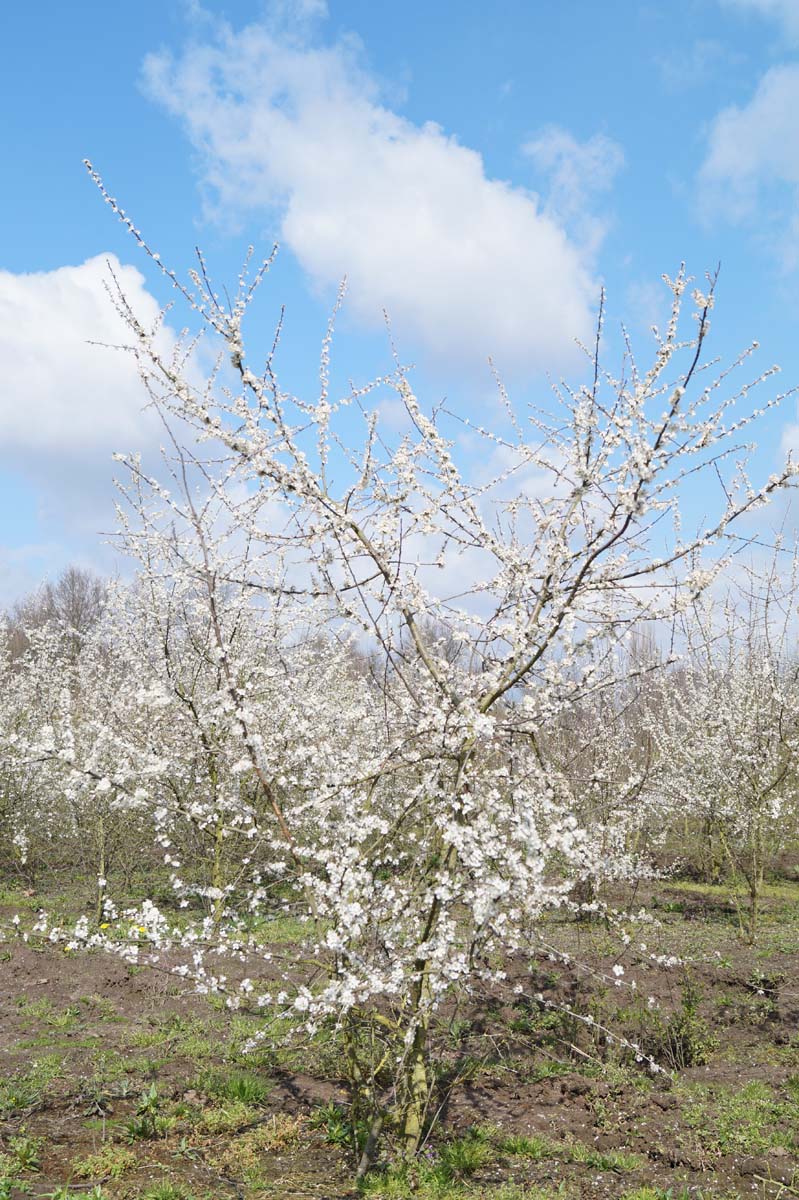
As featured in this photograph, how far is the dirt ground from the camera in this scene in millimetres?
4188

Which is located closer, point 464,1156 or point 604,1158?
point 464,1156

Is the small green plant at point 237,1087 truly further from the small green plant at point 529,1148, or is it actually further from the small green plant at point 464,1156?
the small green plant at point 529,1148

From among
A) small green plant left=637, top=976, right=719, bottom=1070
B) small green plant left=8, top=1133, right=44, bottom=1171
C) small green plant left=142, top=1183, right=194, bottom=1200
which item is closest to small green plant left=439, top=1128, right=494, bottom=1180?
small green plant left=142, top=1183, right=194, bottom=1200

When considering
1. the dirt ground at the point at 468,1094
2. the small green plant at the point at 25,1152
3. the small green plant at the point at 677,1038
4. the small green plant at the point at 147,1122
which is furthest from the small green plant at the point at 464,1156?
the small green plant at the point at 25,1152

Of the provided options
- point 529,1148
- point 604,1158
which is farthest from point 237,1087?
point 604,1158

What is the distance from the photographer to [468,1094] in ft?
17.3

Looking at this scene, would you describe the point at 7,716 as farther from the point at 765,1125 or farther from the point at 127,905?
the point at 765,1125

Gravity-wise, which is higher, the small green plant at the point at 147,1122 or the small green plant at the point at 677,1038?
the small green plant at the point at 677,1038

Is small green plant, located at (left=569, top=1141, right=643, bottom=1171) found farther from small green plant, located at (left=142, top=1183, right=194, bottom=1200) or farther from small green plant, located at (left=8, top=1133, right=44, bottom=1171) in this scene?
small green plant, located at (left=8, top=1133, right=44, bottom=1171)

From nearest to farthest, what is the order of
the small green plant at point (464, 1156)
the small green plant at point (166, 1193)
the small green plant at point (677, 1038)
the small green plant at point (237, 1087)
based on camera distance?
1. the small green plant at point (166, 1193)
2. the small green plant at point (464, 1156)
3. the small green plant at point (237, 1087)
4. the small green plant at point (677, 1038)

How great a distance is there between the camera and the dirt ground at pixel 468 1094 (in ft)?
13.7

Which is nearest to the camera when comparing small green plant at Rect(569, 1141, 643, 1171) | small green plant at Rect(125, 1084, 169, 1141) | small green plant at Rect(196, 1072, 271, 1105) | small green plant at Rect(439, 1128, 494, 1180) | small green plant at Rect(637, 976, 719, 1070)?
small green plant at Rect(439, 1128, 494, 1180)

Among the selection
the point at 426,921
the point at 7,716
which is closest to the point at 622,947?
the point at 426,921

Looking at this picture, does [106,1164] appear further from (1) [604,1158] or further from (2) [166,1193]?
(1) [604,1158]
